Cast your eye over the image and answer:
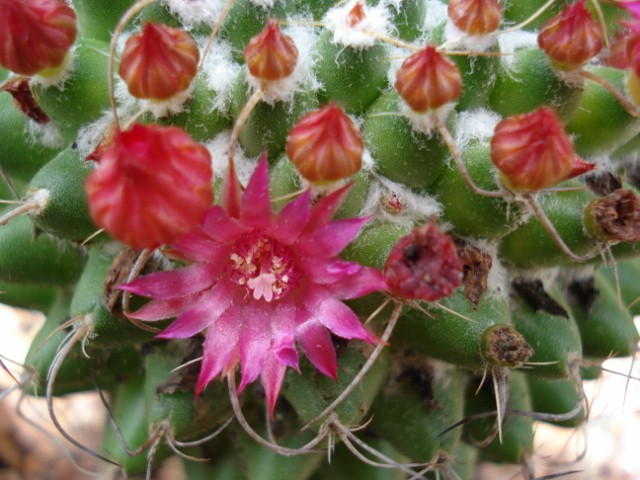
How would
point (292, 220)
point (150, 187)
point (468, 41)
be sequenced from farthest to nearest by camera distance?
point (468, 41)
point (292, 220)
point (150, 187)

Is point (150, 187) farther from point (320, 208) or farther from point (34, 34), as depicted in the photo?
point (34, 34)

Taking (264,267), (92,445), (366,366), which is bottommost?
(92,445)

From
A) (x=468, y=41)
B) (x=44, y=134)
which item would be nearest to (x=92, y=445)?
(x=44, y=134)

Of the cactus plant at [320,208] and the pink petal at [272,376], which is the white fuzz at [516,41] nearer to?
the cactus plant at [320,208]

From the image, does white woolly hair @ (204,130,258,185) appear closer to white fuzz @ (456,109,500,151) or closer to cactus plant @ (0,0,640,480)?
cactus plant @ (0,0,640,480)

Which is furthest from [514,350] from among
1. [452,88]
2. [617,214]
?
[452,88]

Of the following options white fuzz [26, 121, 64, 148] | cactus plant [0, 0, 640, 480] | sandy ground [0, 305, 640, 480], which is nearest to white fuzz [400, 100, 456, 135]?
cactus plant [0, 0, 640, 480]
